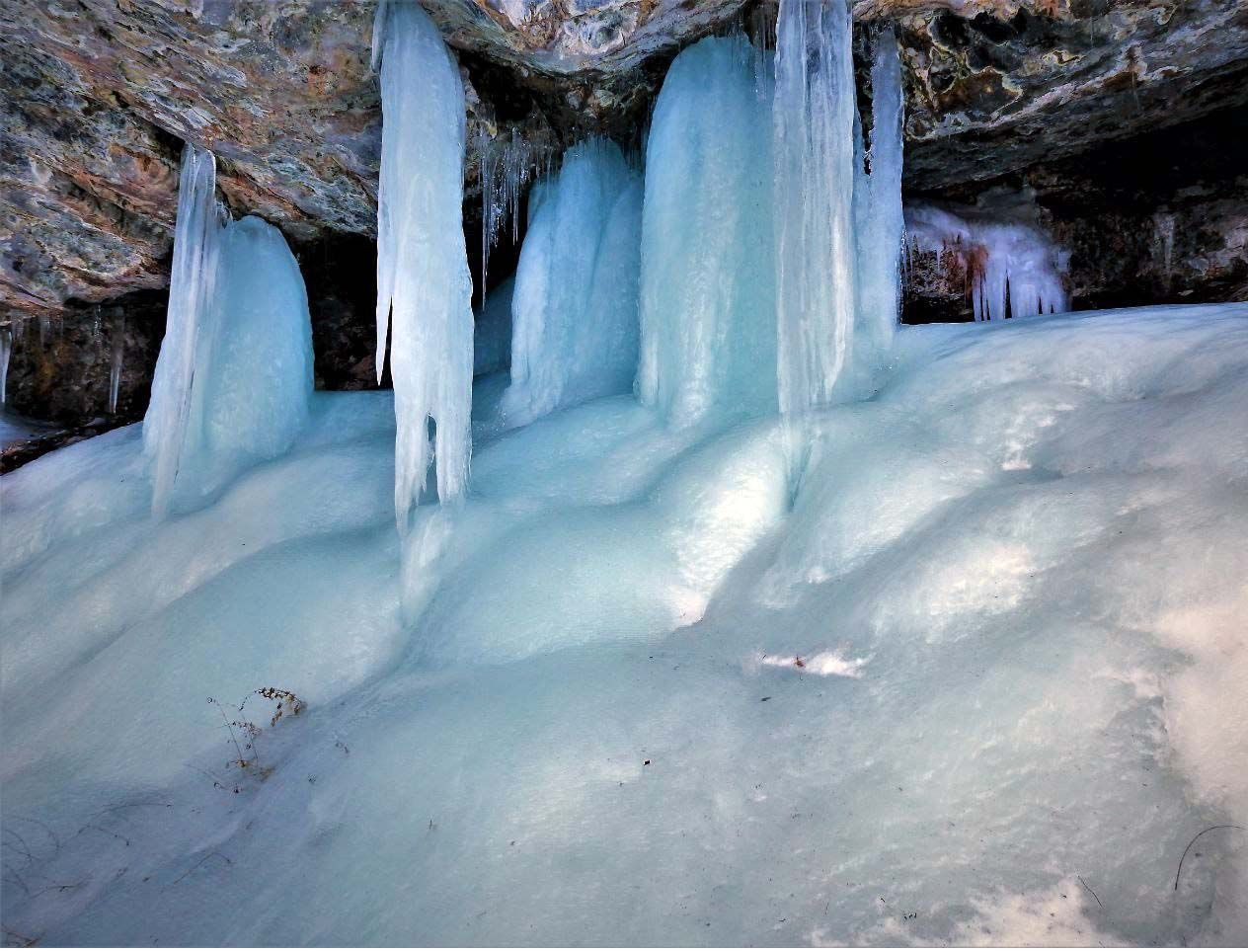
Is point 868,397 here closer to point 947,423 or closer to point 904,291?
point 947,423

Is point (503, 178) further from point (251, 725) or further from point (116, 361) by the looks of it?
point (116, 361)

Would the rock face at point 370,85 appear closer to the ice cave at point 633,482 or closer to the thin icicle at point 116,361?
the ice cave at point 633,482

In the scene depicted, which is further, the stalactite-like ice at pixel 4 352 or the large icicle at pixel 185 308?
the stalactite-like ice at pixel 4 352

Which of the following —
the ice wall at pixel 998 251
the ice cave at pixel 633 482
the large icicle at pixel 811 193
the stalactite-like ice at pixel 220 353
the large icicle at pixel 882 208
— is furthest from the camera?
the ice wall at pixel 998 251

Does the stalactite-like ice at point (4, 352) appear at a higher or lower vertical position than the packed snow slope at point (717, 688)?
higher

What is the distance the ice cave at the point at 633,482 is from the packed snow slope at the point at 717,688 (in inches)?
0.7

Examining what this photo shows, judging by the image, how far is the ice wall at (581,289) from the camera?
5555 millimetres

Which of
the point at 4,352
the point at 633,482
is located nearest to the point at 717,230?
the point at 633,482

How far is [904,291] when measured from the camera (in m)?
6.53

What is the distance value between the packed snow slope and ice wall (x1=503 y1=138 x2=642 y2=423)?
86cm

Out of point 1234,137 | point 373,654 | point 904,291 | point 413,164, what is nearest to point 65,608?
point 373,654

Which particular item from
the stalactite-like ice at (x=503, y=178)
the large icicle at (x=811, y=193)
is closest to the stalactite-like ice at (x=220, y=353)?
the stalactite-like ice at (x=503, y=178)

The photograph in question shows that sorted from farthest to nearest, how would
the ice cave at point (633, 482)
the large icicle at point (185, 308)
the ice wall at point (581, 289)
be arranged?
the ice wall at point (581, 289) < the large icicle at point (185, 308) < the ice cave at point (633, 482)

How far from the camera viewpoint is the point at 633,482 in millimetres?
4312
